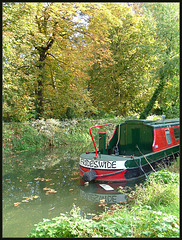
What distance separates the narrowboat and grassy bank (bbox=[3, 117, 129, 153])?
663cm

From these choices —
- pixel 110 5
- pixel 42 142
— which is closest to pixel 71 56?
pixel 110 5

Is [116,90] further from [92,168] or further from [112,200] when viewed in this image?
[112,200]

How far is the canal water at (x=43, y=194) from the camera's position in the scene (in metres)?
→ 5.93

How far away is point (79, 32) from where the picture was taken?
16844mm

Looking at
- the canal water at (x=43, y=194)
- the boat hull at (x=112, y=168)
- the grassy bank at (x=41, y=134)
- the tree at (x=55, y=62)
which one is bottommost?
the canal water at (x=43, y=194)

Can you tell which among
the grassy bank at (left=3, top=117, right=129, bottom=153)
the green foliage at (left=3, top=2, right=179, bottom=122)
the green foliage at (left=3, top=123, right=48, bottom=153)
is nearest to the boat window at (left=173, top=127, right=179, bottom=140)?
the green foliage at (left=3, top=2, right=179, bottom=122)

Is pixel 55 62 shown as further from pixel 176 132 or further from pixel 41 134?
pixel 176 132

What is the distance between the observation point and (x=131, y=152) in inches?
405

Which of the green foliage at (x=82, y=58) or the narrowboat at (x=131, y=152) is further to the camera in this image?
the green foliage at (x=82, y=58)

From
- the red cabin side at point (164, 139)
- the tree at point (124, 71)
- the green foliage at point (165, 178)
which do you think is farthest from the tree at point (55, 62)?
the green foliage at point (165, 178)

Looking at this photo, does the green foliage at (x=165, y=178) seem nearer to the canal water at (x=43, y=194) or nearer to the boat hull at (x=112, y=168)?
the canal water at (x=43, y=194)

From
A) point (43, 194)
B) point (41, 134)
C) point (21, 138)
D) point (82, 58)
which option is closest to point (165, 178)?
point (43, 194)

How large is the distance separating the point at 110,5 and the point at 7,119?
9.90 m

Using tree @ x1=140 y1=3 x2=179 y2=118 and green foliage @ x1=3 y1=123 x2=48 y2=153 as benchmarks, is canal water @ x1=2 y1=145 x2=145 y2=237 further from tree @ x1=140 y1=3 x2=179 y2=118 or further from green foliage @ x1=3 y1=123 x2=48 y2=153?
tree @ x1=140 y1=3 x2=179 y2=118
